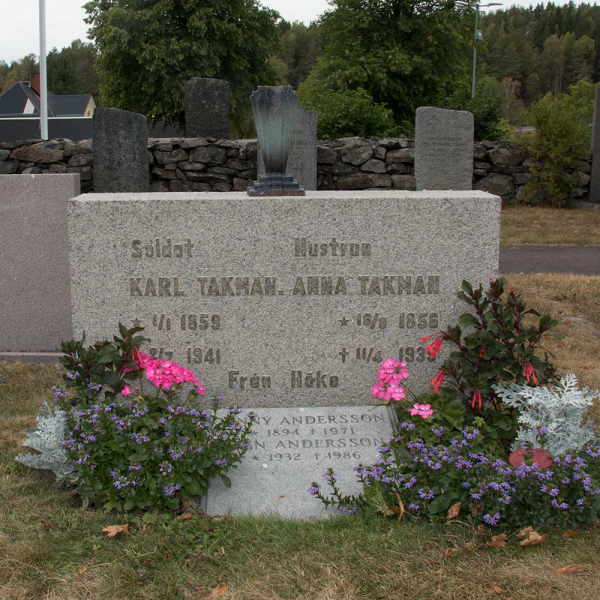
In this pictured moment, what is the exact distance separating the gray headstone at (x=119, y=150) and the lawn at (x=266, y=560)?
313 inches

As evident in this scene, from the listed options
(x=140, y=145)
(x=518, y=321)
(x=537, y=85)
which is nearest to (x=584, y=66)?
(x=537, y=85)

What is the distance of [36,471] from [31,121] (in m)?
17.5

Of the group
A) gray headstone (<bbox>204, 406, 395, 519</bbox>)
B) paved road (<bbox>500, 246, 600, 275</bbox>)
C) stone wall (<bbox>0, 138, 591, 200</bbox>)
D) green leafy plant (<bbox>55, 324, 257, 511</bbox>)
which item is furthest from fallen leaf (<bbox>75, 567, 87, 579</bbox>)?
stone wall (<bbox>0, 138, 591, 200</bbox>)

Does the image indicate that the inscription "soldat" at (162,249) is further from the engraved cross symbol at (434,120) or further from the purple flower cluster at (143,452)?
the engraved cross symbol at (434,120)

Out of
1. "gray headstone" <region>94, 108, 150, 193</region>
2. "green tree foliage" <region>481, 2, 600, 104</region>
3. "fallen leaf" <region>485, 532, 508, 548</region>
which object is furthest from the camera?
"green tree foliage" <region>481, 2, 600, 104</region>

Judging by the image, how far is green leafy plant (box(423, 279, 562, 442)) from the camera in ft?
Answer: 11.5

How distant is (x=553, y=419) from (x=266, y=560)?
1428 millimetres

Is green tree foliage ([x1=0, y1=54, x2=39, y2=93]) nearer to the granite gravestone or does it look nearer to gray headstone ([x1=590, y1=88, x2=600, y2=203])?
gray headstone ([x1=590, y1=88, x2=600, y2=203])

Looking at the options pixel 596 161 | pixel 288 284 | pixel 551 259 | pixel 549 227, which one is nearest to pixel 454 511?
pixel 288 284

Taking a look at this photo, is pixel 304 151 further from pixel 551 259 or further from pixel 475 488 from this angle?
pixel 475 488

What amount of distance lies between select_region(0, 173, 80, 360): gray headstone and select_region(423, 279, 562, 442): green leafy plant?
10.3ft

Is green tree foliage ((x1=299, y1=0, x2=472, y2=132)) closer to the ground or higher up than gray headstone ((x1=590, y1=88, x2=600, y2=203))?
higher up

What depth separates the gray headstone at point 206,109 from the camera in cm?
1338

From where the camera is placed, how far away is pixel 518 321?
3.58 m
